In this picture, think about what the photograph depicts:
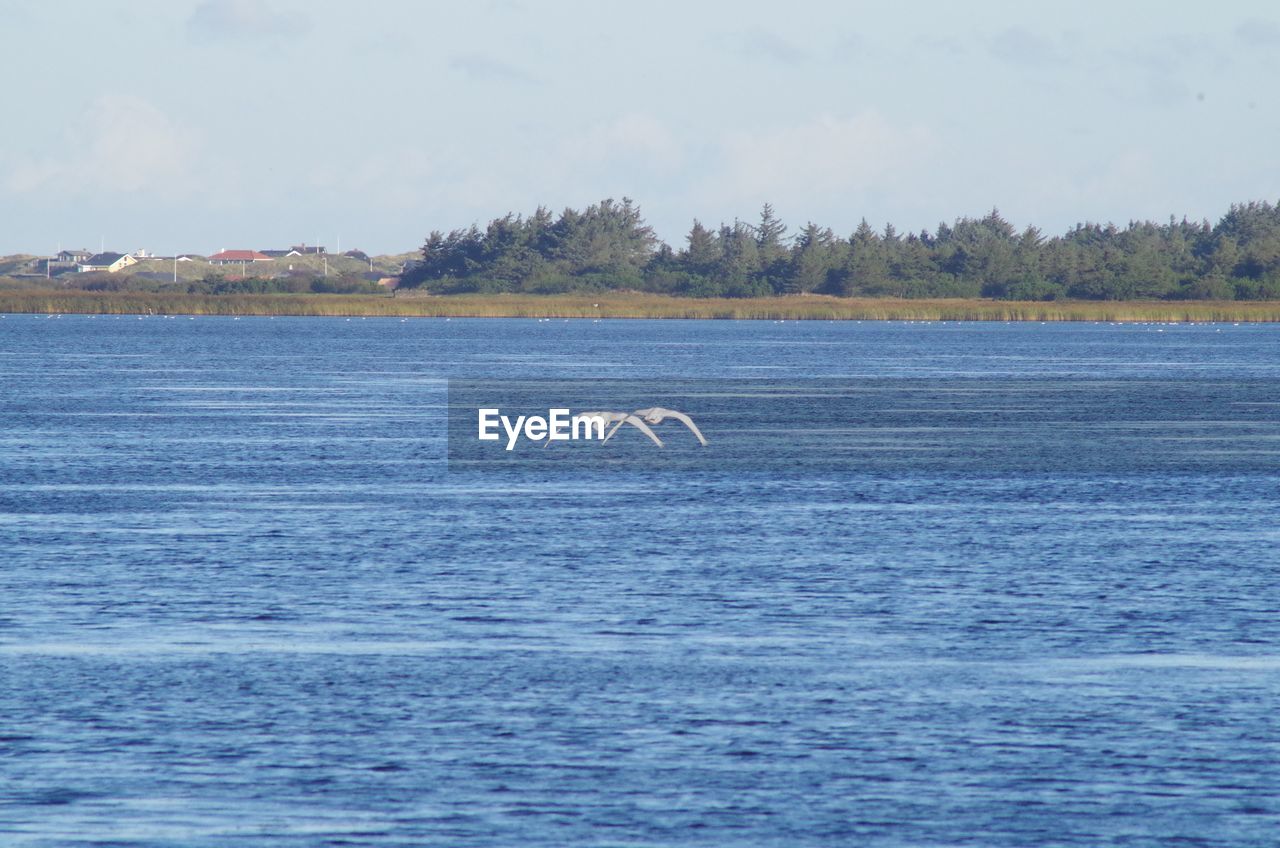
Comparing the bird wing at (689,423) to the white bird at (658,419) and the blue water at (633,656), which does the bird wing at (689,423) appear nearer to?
the white bird at (658,419)

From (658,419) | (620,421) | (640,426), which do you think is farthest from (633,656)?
(620,421)

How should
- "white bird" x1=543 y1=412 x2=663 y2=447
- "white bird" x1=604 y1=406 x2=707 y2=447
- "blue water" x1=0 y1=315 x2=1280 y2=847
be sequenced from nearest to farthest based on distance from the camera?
"blue water" x1=0 y1=315 x2=1280 y2=847, "white bird" x1=543 y1=412 x2=663 y2=447, "white bird" x1=604 y1=406 x2=707 y2=447

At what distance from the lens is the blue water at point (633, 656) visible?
49.7 feet

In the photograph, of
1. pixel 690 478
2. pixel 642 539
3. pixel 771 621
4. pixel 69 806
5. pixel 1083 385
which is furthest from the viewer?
pixel 1083 385

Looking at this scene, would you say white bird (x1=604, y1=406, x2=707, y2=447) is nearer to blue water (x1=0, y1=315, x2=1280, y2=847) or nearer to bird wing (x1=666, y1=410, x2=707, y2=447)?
bird wing (x1=666, y1=410, x2=707, y2=447)

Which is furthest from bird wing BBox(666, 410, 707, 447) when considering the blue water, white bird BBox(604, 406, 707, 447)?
the blue water

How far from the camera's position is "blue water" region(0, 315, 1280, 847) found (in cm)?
1515

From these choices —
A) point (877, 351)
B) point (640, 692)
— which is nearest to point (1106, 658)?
point (640, 692)

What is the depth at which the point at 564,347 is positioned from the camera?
137375mm

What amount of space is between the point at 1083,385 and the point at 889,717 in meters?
72.9

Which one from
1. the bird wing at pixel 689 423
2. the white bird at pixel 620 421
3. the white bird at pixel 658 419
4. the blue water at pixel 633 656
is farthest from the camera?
the white bird at pixel 658 419

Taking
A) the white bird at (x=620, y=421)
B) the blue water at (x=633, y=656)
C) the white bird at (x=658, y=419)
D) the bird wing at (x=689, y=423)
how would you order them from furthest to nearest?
the white bird at (x=658, y=419)
the white bird at (x=620, y=421)
the bird wing at (x=689, y=423)
the blue water at (x=633, y=656)

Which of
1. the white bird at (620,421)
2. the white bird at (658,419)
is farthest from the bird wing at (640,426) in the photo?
the white bird at (658,419)

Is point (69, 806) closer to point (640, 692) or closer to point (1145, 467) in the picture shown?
point (640, 692)
